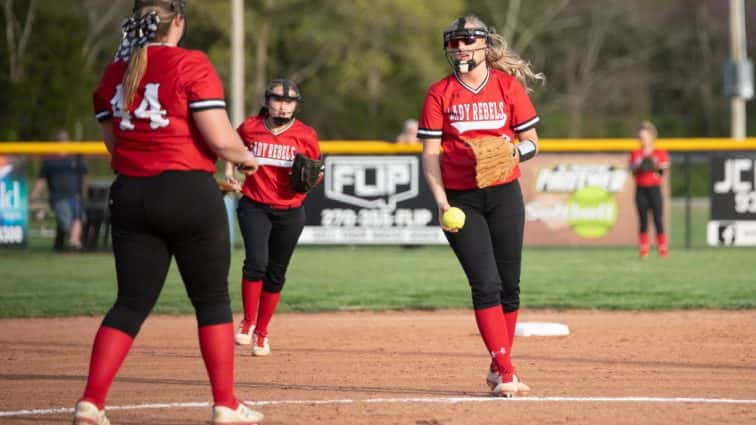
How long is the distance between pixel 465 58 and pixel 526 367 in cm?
224

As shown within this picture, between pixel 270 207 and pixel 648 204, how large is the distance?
30.3 feet

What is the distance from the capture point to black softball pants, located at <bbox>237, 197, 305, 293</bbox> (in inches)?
334

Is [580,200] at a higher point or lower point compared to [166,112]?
lower

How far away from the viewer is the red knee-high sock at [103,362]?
17.7 feet

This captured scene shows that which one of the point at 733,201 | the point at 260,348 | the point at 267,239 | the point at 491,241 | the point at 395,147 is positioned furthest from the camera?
the point at 395,147

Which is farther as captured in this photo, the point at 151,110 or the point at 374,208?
the point at 374,208

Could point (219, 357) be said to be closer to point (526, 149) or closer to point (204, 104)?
point (204, 104)

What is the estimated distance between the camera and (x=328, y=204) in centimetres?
1764

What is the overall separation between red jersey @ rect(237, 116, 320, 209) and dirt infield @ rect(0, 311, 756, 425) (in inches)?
43.6

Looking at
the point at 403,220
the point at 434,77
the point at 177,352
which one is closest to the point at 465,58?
the point at 177,352

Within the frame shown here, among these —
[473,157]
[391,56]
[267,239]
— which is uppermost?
[391,56]

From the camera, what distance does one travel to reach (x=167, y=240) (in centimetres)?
541

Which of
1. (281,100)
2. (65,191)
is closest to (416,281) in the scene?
(281,100)

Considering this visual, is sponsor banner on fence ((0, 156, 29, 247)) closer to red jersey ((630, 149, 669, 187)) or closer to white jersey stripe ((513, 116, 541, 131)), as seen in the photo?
red jersey ((630, 149, 669, 187))
